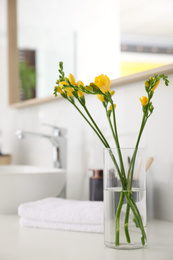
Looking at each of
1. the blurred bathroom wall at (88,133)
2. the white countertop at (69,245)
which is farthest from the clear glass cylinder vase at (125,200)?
the blurred bathroom wall at (88,133)

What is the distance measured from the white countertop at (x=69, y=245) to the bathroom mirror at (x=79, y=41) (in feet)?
1.61

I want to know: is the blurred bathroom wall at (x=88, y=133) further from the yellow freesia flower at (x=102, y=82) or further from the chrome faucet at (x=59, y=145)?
the yellow freesia flower at (x=102, y=82)

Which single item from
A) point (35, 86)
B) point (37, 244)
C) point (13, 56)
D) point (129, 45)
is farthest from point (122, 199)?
point (13, 56)

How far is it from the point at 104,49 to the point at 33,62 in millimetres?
719

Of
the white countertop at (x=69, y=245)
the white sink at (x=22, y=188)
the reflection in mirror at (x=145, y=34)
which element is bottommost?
the white countertop at (x=69, y=245)

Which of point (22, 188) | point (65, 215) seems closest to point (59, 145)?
point (22, 188)

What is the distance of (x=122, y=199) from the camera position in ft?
2.80

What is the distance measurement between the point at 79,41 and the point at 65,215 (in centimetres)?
81

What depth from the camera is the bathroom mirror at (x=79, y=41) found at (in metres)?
1.21

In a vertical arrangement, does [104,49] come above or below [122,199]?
above

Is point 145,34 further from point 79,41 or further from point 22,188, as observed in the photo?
point 22,188

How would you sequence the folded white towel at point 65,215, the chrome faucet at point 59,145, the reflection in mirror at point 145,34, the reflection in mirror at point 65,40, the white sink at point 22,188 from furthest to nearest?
1. the chrome faucet at point 59,145
2. the reflection in mirror at point 65,40
3. the white sink at point 22,188
4. the reflection in mirror at point 145,34
5. the folded white towel at point 65,215

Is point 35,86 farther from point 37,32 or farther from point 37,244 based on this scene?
point 37,244

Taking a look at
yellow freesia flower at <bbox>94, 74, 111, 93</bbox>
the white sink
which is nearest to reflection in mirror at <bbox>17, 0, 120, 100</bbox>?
the white sink
